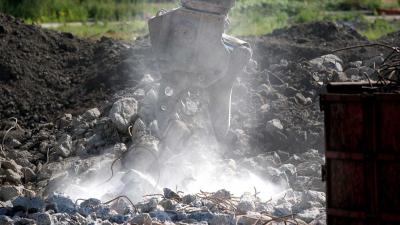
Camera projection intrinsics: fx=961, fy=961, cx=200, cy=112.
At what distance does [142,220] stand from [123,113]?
393 cm

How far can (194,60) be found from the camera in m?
12.7

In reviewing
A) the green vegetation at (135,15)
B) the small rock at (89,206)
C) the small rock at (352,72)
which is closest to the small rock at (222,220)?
the small rock at (89,206)

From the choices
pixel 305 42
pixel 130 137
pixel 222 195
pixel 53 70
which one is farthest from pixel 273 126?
pixel 305 42

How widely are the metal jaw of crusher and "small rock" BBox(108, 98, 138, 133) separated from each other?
407 mm

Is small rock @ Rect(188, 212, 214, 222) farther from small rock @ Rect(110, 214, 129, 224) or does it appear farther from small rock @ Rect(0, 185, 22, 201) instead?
small rock @ Rect(0, 185, 22, 201)

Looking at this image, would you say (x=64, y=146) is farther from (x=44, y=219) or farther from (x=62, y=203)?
(x=44, y=219)

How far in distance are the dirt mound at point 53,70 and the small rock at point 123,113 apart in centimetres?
170

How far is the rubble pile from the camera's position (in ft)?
33.0

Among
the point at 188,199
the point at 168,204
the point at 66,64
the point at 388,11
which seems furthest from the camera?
the point at 388,11

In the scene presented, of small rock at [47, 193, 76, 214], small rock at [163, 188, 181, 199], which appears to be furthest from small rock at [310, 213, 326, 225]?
small rock at [47, 193, 76, 214]

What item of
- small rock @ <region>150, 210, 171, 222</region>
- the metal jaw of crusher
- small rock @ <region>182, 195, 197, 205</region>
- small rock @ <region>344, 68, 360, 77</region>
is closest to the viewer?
small rock @ <region>150, 210, 171, 222</region>

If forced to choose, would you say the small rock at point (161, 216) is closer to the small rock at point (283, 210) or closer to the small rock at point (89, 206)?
the small rock at point (89, 206)

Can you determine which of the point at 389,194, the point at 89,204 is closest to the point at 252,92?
the point at 89,204

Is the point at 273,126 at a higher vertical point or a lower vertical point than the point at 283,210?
higher
